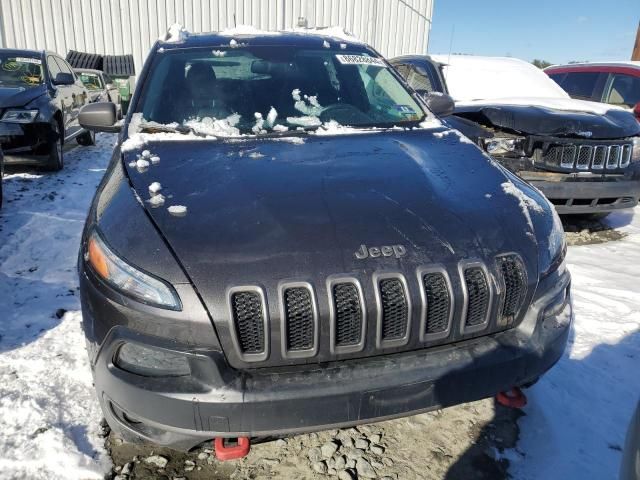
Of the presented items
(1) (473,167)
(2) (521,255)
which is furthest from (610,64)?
(2) (521,255)

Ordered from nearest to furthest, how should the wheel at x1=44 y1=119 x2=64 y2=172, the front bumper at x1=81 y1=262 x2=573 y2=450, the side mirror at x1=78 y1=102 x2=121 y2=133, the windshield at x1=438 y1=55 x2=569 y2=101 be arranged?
the front bumper at x1=81 y1=262 x2=573 y2=450 → the side mirror at x1=78 y1=102 x2=121 y2=133 → the windshield at x1=438 y1=55 x2=569 y2=101 → the wheel at x1=44 y1=119 x2=64 y2=172

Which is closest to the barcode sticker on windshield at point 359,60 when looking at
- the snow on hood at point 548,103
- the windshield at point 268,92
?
the windshield at point 268,92

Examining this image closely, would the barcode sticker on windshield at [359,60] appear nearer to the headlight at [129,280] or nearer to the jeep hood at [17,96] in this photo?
the headlight at [129,280]

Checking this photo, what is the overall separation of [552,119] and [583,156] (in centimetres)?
42

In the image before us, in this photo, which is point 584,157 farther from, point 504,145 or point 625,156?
point 504,145

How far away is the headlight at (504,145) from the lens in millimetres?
4367

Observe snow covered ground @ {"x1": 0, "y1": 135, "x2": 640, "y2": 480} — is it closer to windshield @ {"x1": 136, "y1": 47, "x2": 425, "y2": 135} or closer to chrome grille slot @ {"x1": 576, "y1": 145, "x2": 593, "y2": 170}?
chrome grille slot @ {"x1": 576, "y1": 145, "x2": 593, "y2": 170}

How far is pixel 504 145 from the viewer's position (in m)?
4.40

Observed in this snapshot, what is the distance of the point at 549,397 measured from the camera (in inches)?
95.0

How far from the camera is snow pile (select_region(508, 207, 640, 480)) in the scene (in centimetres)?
204

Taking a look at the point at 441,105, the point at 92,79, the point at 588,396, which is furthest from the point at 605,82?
the point at 92,79

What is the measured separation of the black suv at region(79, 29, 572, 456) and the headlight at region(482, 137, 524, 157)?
228 centimetres

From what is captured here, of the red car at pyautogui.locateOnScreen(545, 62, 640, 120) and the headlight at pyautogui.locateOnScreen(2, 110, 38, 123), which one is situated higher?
the red car at pyautogui.locateOnScreen(545, 62, 640, 120)

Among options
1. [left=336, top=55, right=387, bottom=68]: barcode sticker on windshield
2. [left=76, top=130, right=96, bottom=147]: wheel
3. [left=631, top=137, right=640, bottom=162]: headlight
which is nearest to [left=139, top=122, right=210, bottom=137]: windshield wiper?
[left=336, top=55, right=387, bottom=68]: barcode sticker on windshield
